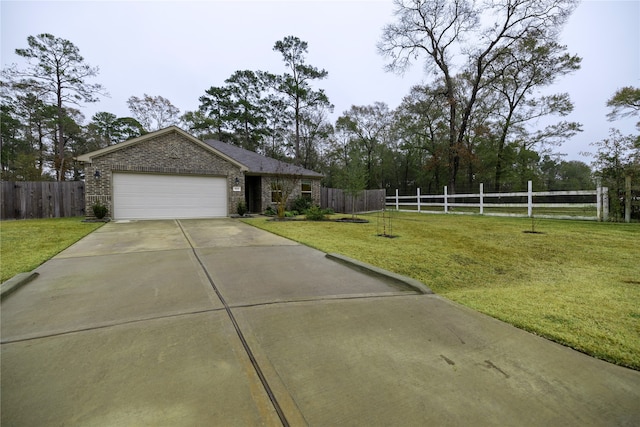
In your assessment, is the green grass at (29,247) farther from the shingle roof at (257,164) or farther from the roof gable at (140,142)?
the shingle roof at (257,164)

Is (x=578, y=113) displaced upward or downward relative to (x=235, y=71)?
downward

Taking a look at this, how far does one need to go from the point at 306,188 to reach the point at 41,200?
41.5 feet

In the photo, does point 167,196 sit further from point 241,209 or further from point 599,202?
point 599,202

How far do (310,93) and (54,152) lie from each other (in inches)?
924

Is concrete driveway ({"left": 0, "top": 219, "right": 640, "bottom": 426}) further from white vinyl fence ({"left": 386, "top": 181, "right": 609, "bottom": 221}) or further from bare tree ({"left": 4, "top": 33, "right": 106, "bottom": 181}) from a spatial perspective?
bare tree ({"left": 4, "top": 33, "right": 106, "bottom": 181})

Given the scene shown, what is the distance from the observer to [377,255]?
5.25 m

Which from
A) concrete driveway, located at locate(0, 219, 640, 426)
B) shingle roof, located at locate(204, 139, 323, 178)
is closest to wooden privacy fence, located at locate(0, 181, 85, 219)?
shingle roof, located at locate(204, 139, 323, 178)

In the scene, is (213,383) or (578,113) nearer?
(213,383)

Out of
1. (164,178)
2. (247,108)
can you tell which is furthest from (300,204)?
(247,108)

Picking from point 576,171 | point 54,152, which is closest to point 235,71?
point 54,152

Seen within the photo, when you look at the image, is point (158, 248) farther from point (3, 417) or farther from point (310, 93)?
point (310, 93)

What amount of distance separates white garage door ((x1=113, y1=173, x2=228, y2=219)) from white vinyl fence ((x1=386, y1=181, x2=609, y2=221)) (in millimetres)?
13151

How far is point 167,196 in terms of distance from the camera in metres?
12.2

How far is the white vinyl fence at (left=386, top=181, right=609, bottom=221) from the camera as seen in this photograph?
1001cm
